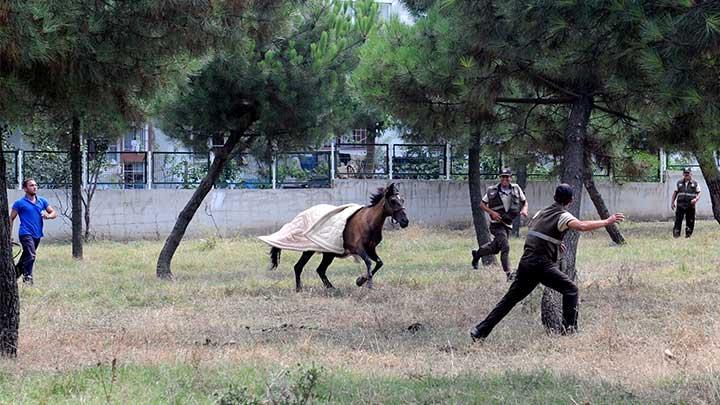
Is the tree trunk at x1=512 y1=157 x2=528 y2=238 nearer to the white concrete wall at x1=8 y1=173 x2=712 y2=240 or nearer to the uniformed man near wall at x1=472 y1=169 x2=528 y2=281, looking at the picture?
the white concrete wall at x1=8 y1=173 x2=712 y2=240

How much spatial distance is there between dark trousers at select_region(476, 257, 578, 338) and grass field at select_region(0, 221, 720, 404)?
0.85 ft

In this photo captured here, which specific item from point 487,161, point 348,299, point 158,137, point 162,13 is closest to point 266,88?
point 348,299

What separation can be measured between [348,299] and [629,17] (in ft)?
20.6

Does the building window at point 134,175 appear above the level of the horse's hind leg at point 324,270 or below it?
above

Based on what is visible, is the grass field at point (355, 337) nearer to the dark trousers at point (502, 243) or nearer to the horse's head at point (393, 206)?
the dark trousers at point (502, 243)

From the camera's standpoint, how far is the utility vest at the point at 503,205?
13.5 meters

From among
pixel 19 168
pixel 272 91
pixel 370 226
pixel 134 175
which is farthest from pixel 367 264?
pixel 19 168

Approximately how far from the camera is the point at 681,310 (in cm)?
999

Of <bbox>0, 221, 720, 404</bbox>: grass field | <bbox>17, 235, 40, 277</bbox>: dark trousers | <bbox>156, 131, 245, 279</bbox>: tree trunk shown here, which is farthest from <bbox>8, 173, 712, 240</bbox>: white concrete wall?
<bbox>17, 235, 40, 277</bbox>: dark trousers

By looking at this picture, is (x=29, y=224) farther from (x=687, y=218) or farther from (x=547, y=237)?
(x=687, y=218)

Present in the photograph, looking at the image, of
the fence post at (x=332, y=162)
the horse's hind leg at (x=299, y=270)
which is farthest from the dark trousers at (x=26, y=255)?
the fence post at (x=332, y=162)

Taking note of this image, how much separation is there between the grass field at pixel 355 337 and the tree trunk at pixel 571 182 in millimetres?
259

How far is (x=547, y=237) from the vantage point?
27.0 ft

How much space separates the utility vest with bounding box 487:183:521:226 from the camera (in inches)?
532
